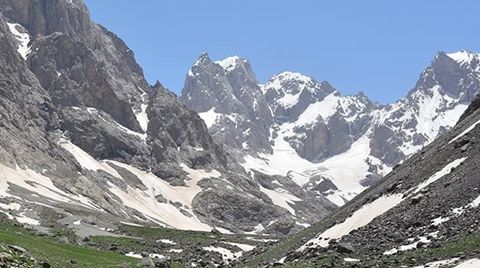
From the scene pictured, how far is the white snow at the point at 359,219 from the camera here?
6425cm

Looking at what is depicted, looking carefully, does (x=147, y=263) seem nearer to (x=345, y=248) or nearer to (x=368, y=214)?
(x=345, y=248)

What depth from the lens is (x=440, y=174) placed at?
6494cm

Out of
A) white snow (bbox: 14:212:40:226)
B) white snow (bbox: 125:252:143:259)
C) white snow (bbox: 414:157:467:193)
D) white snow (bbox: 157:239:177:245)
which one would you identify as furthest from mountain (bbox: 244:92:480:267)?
white snow (bbox: 14:212:40:226)

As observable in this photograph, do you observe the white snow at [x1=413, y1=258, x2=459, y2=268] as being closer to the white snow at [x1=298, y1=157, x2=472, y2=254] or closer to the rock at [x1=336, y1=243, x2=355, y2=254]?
the rock at [x1=336, y1=243, x2=355, y2=254]

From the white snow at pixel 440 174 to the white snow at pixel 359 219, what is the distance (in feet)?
7.65

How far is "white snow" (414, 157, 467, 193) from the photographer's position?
2517 inches

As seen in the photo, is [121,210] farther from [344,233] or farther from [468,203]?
[468,203]

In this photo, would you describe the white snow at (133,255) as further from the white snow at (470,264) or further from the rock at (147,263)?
the white snow at (470,264)

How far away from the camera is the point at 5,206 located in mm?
128250

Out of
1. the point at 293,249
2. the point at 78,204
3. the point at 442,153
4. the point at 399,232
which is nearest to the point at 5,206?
the point at 78,204

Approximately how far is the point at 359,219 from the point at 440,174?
30.1ft

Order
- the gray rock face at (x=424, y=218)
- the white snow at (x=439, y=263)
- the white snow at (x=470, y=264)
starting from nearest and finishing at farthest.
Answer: the white snow at (x=470, y=264) → the white snow at (x=439, y=263) → the gray rock face at (x=424, y=218)

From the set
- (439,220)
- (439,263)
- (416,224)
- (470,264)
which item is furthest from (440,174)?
(470,264)

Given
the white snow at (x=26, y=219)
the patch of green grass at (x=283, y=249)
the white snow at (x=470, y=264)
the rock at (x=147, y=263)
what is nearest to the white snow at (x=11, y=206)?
the white snow at (x=26, y=219)
